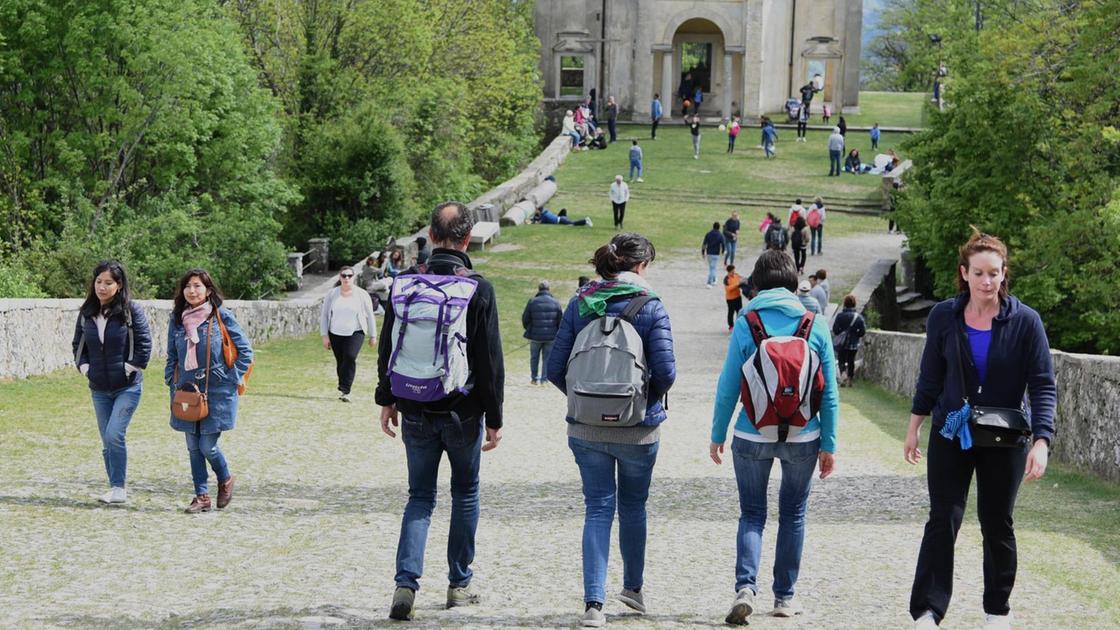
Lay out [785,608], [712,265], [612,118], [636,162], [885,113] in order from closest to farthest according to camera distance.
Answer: [785,608] < [712,265] < [636,162] < [612,118] < [885,113]

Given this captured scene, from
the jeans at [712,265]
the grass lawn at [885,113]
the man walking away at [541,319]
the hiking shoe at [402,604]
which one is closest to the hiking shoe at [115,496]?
the hiking shoe at [402,604]

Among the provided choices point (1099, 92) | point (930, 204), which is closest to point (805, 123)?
point (930, 204)

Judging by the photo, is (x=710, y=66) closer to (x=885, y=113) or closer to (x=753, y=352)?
(x=885, y=113)

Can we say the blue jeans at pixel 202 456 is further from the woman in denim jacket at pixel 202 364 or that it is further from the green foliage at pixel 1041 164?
the green foliage at pixel 1041 164

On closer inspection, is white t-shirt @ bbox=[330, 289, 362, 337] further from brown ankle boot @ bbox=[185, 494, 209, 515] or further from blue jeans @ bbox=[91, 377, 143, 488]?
brown ankle boot @ bbox=[185, 494, 209, 515]

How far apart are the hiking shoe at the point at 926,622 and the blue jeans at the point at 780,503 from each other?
2.29 ft

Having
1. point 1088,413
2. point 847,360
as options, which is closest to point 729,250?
point 847,360

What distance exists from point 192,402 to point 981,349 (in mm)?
5239

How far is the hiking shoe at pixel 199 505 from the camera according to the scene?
9755 mm

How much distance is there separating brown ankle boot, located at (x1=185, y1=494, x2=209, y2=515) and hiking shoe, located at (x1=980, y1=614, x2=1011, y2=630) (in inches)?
207

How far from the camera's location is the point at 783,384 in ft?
22.6

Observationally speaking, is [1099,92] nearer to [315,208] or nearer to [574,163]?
[315,208]

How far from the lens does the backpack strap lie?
278 inches

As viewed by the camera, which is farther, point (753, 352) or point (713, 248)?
point (713, 248)
